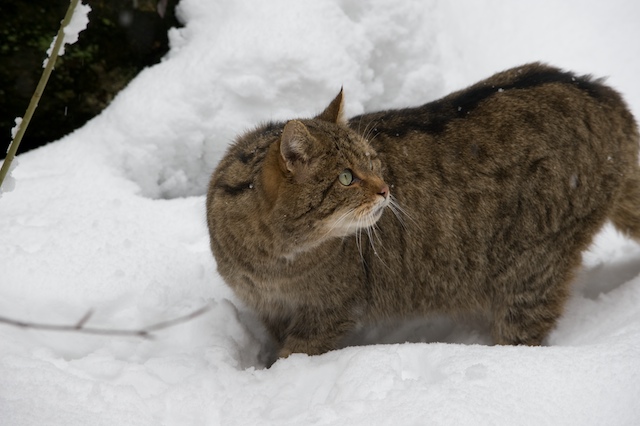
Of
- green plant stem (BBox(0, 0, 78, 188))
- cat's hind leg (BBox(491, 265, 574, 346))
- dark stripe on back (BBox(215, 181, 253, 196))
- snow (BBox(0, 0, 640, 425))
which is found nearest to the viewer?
green plant stem (BBox(0, 0, 78, 188))

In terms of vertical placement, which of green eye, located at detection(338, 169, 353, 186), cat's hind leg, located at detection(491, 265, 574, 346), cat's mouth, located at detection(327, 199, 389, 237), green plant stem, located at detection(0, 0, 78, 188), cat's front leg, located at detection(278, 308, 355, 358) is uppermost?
green plant stem, located at detection(0, 0, 78, 188)

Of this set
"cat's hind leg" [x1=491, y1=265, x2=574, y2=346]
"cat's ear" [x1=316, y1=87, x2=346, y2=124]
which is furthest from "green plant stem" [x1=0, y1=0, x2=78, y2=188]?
"cat's hind leg" [x1=491, y1=265, x2=574, y2=346]

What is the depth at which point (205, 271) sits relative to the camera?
4.01 metres

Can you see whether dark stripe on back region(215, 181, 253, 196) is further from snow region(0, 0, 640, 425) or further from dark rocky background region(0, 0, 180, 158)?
dark rocky background region(0, 0, 180, 158)

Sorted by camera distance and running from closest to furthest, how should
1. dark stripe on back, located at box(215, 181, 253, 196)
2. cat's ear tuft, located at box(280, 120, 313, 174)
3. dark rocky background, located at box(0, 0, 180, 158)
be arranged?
cat's ear tuft, located at box(280, 120, 313, 174) → dark stripe on back, located at box(215, 181, 253, 196) → dark rocky background, located at box(0, 0, 180, 158)

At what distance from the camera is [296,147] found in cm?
289

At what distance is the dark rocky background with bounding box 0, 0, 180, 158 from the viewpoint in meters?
4.63

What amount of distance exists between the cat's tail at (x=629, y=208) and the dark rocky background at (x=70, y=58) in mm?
3396

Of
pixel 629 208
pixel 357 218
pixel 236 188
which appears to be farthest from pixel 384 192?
pixel 629 208

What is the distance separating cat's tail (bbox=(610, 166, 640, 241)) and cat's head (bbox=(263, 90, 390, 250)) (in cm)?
156

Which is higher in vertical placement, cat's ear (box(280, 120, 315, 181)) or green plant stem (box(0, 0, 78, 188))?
green plant stem (box(0, 0, 78, 188))

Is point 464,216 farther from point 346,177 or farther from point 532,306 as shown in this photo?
point 346,177

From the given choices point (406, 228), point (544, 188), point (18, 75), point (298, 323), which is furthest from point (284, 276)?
point (18, 75)

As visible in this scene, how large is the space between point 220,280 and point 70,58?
233cm
